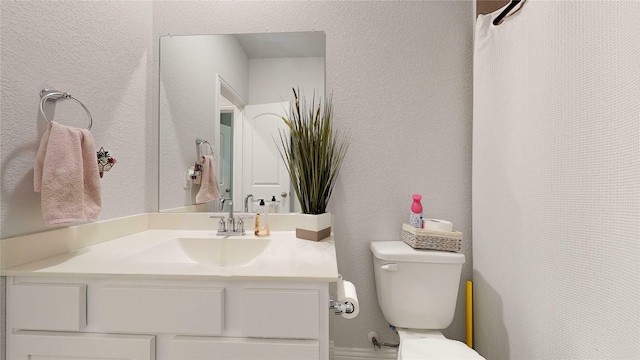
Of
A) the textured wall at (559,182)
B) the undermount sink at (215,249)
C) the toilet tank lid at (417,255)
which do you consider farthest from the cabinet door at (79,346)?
the textured wall at (559,182)

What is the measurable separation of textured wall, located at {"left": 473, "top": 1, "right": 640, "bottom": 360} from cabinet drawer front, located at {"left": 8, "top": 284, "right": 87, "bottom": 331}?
133 centimetres

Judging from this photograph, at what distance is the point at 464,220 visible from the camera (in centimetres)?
148

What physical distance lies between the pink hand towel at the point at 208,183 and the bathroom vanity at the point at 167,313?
70cm

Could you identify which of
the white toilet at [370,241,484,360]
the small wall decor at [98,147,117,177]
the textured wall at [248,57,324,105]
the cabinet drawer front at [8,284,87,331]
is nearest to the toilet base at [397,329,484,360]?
the white toilet at [370,241,484,360]

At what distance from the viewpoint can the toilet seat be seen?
1.01 metres

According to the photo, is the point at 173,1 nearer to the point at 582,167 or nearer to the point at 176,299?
the point at 176,299

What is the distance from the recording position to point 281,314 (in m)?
0.76

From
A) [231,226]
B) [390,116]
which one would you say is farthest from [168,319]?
[390,116]

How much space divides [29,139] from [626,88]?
5.35ft

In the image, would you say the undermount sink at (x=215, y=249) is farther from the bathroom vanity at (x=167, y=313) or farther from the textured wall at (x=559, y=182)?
the textured wall at (x=559, y=182)

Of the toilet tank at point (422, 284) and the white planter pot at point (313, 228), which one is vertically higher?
the white planter pot at point (313, 228)

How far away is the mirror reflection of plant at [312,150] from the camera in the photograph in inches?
51.6

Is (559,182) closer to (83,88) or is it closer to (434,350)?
(434,350)

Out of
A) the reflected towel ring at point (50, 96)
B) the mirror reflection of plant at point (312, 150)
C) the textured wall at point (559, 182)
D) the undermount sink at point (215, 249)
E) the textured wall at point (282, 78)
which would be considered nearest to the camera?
the textured wall at point (559, 182)
